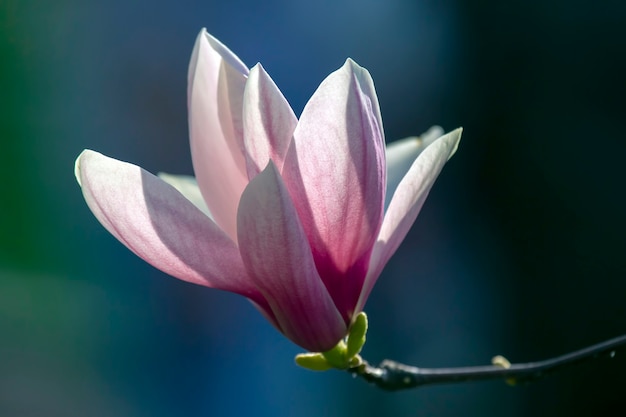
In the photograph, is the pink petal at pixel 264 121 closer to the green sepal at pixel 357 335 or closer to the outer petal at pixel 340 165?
the outer petal at pixel 340 165

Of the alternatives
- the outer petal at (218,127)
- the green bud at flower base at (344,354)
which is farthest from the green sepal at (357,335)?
the outer petal at (218,127)

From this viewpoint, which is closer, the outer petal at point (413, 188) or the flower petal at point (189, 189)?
the outer petal at point (413, 188)

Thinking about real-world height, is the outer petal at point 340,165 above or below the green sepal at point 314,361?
above

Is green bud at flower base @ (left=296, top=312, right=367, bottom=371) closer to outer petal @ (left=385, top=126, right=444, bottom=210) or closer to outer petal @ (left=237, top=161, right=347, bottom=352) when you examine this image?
outer petal @ (left=237, top=161, right=347, bottom=352)

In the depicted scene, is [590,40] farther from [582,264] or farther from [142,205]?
[142,205]

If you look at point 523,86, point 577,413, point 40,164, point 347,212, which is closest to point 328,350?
point 347,212
